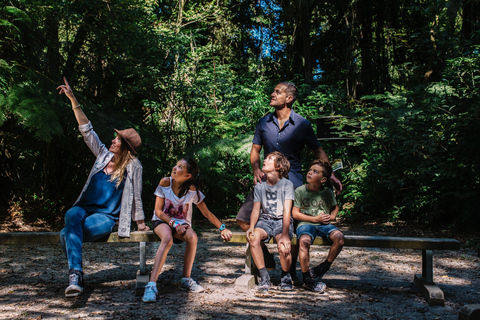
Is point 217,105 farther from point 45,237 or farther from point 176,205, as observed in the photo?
point 45,237

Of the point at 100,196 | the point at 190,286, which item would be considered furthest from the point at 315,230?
the point at 100,196

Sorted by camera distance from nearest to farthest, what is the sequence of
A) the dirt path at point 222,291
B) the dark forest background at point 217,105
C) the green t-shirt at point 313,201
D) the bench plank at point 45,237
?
1. the dirt path at point 222,291
2. the bench plank at point 45,237
3. the green t-shirt at point 313,201
4. the dark forest background at point 217,105

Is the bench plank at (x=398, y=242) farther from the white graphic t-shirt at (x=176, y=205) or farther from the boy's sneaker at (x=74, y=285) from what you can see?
the boy's sneaker at (x=74, y=285)

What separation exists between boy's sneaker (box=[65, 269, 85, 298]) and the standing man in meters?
1.53

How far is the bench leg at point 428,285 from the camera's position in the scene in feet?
11.7

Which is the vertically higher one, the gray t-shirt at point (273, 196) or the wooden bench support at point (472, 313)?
the gray t-shirt at point (273, 196)

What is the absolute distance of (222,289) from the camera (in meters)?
4.00

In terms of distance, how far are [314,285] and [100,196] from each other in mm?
2222

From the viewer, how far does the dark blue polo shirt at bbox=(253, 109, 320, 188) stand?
3988 mm

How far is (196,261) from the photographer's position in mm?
5582

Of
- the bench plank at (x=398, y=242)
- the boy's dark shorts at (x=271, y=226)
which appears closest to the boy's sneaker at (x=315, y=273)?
the bench plank at (x=398, y=242)

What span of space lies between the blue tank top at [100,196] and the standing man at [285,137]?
1240 mm

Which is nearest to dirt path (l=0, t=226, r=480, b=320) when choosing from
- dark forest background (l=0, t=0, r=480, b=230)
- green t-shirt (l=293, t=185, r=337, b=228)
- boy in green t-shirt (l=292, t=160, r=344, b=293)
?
boy in green t-shirt (l=292, t=160, r=344, b=293)

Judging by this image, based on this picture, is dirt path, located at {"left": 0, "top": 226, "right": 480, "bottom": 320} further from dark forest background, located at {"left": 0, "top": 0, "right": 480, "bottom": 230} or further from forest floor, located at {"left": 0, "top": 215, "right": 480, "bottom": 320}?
dark forest background, located at {"left": 0, "top": 0, "right": 480, "bottom": 230}
